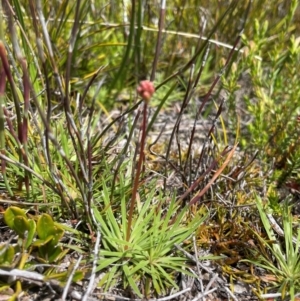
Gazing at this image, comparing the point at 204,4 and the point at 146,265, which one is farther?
the point at 204,4

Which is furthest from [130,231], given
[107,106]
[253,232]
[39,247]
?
[107,106]

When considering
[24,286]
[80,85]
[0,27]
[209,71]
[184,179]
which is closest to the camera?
[0,27]

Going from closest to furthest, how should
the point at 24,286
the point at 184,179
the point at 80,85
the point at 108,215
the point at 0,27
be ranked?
the point at 0,27, the point at 24,286, the point at 108,215, the point at 184,179, the point at 80,85

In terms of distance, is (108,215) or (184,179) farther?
(184,179)

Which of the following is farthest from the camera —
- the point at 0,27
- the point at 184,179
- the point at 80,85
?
the point at 80,85

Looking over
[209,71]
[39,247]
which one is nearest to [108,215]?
[39,247]

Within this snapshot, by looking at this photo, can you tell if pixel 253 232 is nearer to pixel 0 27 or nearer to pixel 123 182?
pixel 123 182

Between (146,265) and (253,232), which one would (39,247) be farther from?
(253,232)

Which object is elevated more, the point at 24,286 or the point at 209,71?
the point at 209,71

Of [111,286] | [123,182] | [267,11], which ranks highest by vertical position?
[267,11]
